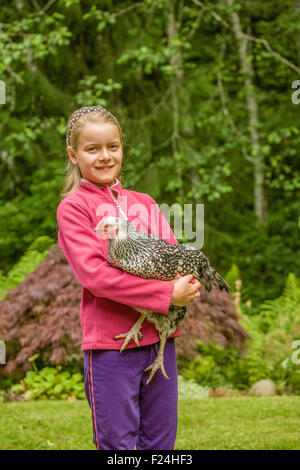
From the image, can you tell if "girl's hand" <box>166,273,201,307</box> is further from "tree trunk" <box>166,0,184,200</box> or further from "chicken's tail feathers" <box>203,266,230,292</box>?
"tree trunk" <box>166,0,184,200</box>

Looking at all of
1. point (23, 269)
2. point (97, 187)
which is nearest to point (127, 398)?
point (97, 187)

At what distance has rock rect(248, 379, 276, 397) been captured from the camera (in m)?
5.83

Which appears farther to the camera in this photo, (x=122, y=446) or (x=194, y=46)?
(x=194, y=46)

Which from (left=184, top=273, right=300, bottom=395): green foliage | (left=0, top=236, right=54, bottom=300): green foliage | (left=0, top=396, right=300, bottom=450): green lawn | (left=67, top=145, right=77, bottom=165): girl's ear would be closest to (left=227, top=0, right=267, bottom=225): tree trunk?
(left=184, top=273, right=300, bottom=395): green foliage

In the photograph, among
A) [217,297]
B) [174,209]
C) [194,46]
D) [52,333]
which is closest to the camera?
[52,333]

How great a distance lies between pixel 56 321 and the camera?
5977 millimetres

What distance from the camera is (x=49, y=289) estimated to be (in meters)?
6.21

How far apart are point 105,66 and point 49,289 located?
6.06 metres

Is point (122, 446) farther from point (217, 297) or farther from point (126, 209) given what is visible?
point (217, 297)

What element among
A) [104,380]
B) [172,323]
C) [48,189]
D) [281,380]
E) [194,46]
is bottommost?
[281,380]

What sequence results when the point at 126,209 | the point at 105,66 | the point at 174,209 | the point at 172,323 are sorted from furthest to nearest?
1. the point at 105,66
2. the point at 174,209
3. the point at 126,209
4. the point at 172,323

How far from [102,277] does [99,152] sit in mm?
558

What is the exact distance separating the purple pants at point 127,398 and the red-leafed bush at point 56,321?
136 inches

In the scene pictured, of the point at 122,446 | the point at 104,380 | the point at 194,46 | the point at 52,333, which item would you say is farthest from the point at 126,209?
the point at 194,46
